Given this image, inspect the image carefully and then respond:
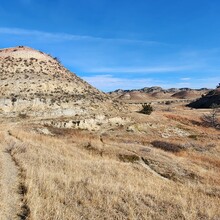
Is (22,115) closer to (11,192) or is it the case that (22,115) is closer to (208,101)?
(11,192)

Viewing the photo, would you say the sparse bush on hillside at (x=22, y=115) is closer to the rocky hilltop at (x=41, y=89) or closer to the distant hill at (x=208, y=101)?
the rocky hilltop at (x=41, y=89)

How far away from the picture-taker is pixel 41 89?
198 ft

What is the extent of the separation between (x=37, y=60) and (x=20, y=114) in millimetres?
28232

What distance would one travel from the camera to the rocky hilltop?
52584 millimetres

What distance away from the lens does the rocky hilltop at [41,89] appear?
52.6 metres

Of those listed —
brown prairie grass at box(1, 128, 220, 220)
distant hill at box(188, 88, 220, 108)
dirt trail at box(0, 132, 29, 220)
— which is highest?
distant hill at box(188, 88, 220, 108)

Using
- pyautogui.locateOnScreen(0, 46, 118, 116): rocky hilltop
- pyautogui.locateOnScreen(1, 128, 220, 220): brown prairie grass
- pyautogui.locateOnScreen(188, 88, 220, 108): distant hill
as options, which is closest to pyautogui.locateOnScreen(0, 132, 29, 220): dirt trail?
pyautogui.locateOnScreen(1, 128, 220, 220): brown prairie grass

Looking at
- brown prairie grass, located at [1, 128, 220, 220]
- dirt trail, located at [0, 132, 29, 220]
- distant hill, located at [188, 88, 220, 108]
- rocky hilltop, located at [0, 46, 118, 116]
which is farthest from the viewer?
distant hill, located at [188, 88, 220, 108]

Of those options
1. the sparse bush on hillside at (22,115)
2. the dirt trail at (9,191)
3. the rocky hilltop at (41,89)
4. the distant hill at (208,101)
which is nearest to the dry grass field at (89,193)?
the dirt trail at (9,191)

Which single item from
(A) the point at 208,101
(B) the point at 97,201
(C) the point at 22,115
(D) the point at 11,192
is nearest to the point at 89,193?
(B) the point at 97,201

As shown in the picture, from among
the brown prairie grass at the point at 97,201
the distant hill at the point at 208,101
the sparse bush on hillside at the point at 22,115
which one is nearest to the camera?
the brown prairie grass at the point at 97,201

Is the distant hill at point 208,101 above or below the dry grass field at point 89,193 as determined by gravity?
above

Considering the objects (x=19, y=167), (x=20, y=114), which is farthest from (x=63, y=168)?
(x=20, y=114)

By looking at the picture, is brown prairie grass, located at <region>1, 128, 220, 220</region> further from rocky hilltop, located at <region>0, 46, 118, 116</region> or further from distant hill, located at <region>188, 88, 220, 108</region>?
distant hill, located at <region>188, 88, 220, 108</region>
